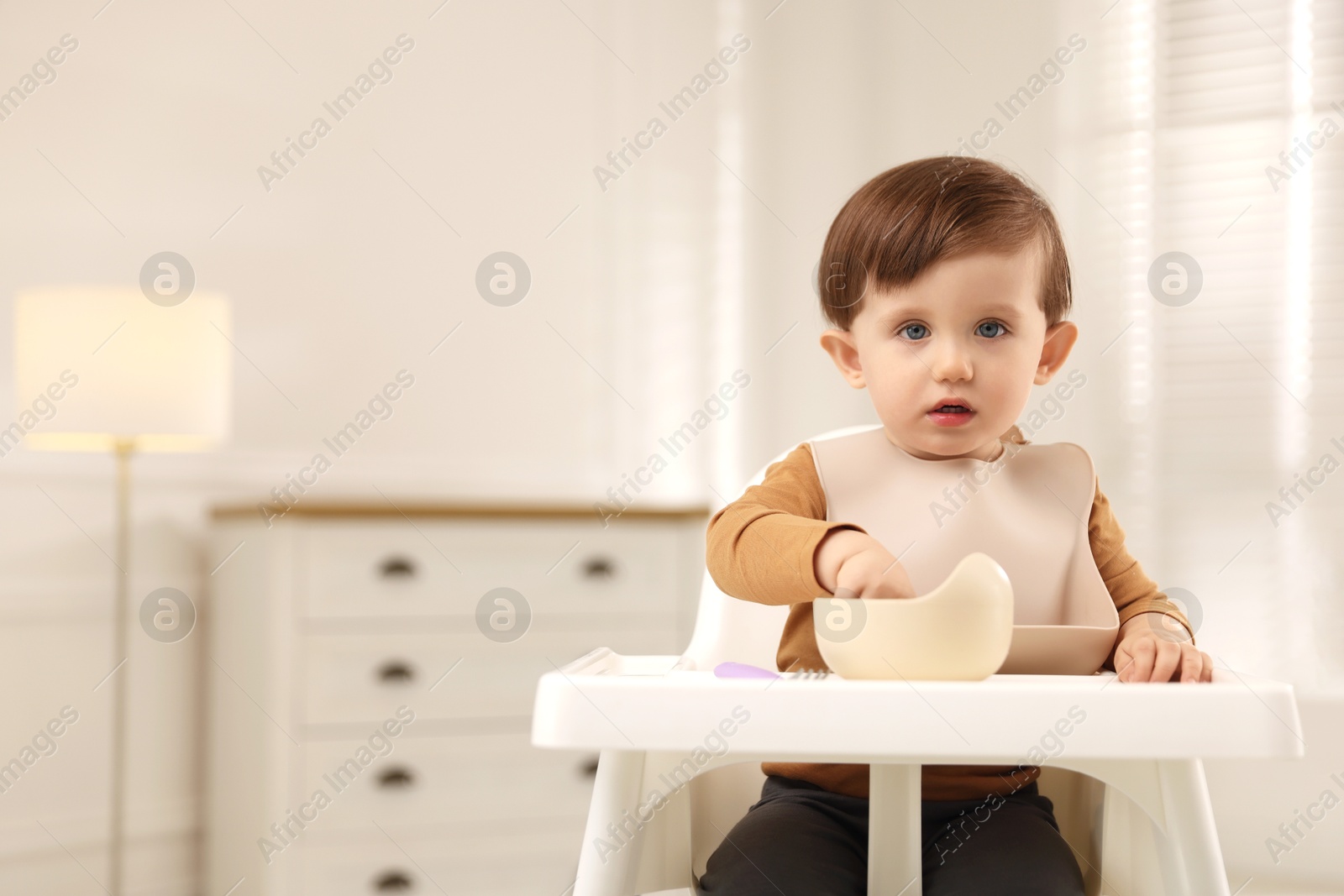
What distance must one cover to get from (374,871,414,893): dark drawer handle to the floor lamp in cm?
51

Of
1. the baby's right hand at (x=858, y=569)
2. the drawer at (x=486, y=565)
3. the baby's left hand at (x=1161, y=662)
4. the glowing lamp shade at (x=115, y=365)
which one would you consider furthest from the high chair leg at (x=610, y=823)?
the glowing lamp shade at (x=115, y=365)

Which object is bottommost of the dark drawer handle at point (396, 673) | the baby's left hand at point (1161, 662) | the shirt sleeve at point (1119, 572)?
the baby's left hand at point (1161, 662)

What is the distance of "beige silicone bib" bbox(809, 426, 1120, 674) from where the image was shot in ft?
2.68

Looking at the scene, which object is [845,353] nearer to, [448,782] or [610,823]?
[610,823]

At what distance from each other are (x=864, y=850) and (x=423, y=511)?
1.33m

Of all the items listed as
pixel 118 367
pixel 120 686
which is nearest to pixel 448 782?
pixel 120 686

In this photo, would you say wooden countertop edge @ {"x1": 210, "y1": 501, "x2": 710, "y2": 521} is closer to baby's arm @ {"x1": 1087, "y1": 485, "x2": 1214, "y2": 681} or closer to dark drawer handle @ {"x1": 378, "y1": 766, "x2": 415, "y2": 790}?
dark drawer handle @ {"x1": 378, "y1": 766, "x2": 415, "y2": 790}

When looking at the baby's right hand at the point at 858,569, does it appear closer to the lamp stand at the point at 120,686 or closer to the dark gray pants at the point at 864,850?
the dark gray pants at the point at 864,850

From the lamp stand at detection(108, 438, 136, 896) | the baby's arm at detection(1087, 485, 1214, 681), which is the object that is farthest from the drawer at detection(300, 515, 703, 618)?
the baby's arm at detection(1087, 485, 1214, 681)

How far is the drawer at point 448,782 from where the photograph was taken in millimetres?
1990

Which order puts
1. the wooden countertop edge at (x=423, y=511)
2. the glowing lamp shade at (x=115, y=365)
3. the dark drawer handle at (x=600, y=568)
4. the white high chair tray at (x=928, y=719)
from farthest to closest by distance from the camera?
the dark drawer handle at (x=600, y=568), the wooden countertop edge at (x=423, y=511), the glowing lamp shade at (x=115, y=365), the white high chair tray at (x=928, y=719)

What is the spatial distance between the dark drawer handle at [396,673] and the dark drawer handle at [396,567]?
0.15m

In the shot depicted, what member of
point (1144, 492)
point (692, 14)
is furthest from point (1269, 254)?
point (692, 14)

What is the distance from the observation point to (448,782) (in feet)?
6.72
